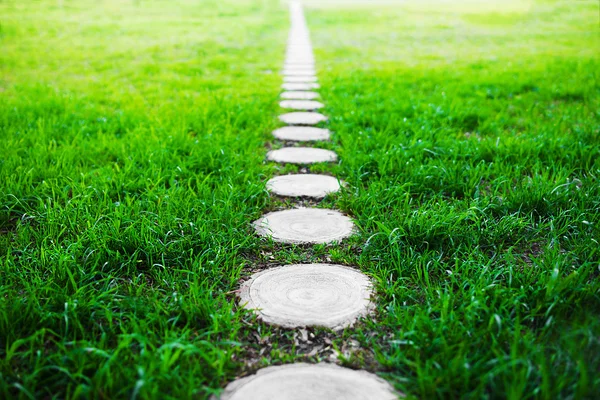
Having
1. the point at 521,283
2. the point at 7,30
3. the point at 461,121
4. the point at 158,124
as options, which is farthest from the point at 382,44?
the point at 521,283

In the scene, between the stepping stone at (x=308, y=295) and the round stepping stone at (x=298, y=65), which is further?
the round stepping stone at (x=298, y=65)

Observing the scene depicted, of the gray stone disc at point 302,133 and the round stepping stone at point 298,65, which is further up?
the round stepping stone at point 298,65

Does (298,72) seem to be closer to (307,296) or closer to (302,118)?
(302,118)

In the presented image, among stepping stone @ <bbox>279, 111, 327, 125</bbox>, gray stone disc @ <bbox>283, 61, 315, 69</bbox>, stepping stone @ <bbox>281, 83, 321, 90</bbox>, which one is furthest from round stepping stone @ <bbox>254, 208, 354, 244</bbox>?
gray stone disc @ <bbox>283, 61, 315, 69</bbox>

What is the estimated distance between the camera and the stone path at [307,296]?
44.1 inches

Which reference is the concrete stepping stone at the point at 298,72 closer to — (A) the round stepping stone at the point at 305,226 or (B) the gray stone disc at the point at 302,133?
(B) the gray stone disc at the point at 302,133

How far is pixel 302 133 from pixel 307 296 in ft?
6.75

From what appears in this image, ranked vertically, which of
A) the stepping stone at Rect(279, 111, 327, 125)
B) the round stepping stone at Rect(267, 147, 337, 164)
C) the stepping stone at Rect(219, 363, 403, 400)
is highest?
the stepping stone at Rect(279, 111, 327, 125)

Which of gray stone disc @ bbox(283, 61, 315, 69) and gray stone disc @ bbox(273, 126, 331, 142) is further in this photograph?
gray stone disc @ bbox(283, 61, 315, 69)

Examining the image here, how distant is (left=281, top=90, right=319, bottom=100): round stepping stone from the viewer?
181 inches

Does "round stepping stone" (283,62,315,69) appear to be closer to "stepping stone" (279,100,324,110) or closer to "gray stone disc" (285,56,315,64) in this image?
"gray stone disc" (285,56,315,64)

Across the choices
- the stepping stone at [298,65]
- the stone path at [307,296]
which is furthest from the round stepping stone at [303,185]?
the stepping stone at [298,65]

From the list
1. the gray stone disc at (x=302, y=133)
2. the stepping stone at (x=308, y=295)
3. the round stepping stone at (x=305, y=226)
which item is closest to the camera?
the stepping stone at (x=308, y=295)

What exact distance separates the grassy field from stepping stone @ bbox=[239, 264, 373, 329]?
5cm
